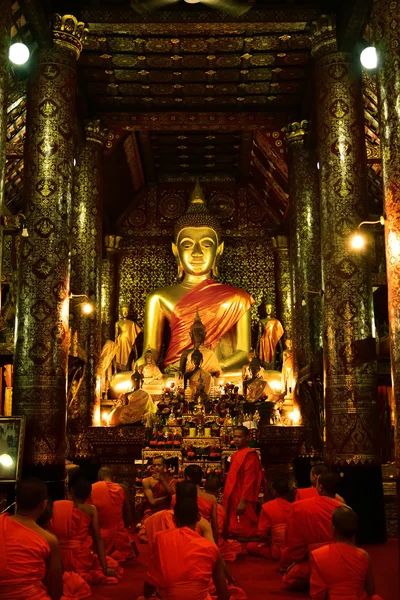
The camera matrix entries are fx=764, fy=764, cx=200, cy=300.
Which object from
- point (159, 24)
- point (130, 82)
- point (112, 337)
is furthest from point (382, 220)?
point (112, 337)

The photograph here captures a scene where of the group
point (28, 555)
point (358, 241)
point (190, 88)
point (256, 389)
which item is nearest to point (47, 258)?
point (358, 241)

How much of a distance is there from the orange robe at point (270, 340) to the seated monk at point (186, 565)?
12522mm

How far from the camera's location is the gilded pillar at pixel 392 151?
671cm

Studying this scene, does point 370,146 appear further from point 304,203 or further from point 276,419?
point 276,419

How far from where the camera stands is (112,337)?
57.7 ft

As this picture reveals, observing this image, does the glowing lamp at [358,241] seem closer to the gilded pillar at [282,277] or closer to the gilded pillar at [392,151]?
the gilded pillar at [392,151]

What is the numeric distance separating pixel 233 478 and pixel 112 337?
9454mm

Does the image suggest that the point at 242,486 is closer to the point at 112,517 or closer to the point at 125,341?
the point at 112,517

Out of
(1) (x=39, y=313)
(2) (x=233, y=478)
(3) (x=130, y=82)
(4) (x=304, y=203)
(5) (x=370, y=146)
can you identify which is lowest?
(2) (x=233, y=478)

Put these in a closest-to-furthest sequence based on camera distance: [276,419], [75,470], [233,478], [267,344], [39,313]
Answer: [233,478] → [39,313] → [75,470] → [276,419] → [267,344]

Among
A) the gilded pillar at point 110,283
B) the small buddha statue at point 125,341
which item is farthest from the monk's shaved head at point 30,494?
the gilded pillar at point 110,283

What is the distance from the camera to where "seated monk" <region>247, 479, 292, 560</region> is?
765 cm

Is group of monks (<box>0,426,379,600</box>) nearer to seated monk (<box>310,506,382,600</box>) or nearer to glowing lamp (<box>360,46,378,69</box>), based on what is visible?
seated monk (<box>310,506,382,600</box>)

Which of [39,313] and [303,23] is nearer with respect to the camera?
[39,313]
